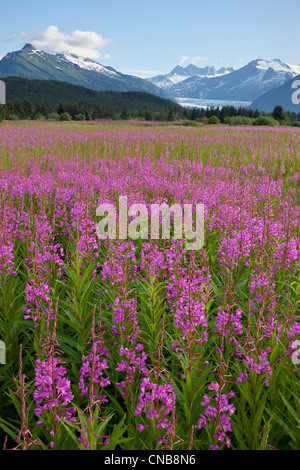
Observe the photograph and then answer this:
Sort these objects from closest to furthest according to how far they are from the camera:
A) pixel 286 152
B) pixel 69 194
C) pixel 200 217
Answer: pixel 200 217 → pixel 69 194 → pixel 286 152

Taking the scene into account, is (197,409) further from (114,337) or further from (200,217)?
(200,217)

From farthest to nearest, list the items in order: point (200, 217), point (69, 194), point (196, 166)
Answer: point (196, 166)
point (69, 194)
point (200, 217)

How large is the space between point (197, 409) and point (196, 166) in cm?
873

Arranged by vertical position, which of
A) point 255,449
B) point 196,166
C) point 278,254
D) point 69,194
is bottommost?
point 255,449

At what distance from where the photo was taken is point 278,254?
12.9ft

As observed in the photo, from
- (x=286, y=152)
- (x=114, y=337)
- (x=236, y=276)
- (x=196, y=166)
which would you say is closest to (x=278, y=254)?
(x=236, y=276)

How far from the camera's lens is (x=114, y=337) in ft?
9.49

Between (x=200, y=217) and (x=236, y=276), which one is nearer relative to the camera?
(x=236, y=276)

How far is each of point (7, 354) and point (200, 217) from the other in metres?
3.26
